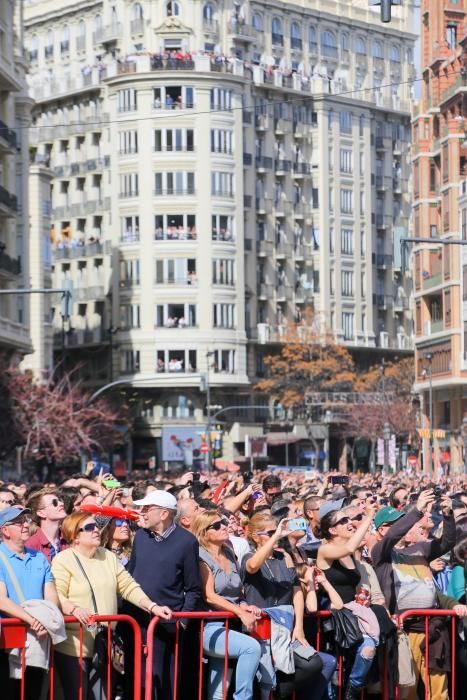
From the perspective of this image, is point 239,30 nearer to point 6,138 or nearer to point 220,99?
point 220,99

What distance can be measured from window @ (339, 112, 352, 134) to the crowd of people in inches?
3894

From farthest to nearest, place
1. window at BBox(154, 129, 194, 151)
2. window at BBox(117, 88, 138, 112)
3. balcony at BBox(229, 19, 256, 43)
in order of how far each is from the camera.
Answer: balcony at BBox(229, 19, 256, 43) → window at BBox(117, 88, 138, 112) → window at BBox(154, 129, 194, 151)

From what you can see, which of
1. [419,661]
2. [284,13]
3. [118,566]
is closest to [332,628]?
[419,661]

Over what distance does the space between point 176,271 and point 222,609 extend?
92.3 meters

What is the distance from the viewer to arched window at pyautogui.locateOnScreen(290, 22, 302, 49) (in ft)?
372

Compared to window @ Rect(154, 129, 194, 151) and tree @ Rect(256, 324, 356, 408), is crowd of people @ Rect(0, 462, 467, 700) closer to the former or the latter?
window @ Rect(154, 129, 194, 151)

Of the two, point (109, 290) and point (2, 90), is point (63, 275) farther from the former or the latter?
point (2, 90)

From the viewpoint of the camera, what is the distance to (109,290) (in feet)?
354

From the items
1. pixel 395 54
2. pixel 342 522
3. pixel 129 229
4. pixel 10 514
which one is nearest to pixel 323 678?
pixel 342 522

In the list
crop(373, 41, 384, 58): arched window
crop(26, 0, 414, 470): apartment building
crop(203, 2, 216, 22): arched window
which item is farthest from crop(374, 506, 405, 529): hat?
crop(373, 41, 384, 58): arched window

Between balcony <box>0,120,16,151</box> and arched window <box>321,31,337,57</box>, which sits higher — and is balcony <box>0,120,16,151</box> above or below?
below

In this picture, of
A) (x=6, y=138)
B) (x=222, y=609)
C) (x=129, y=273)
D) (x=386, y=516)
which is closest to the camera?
(x=222, y=609)

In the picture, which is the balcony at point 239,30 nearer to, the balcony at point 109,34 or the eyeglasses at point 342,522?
the balcony at point 109,34

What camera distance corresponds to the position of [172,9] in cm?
10838
